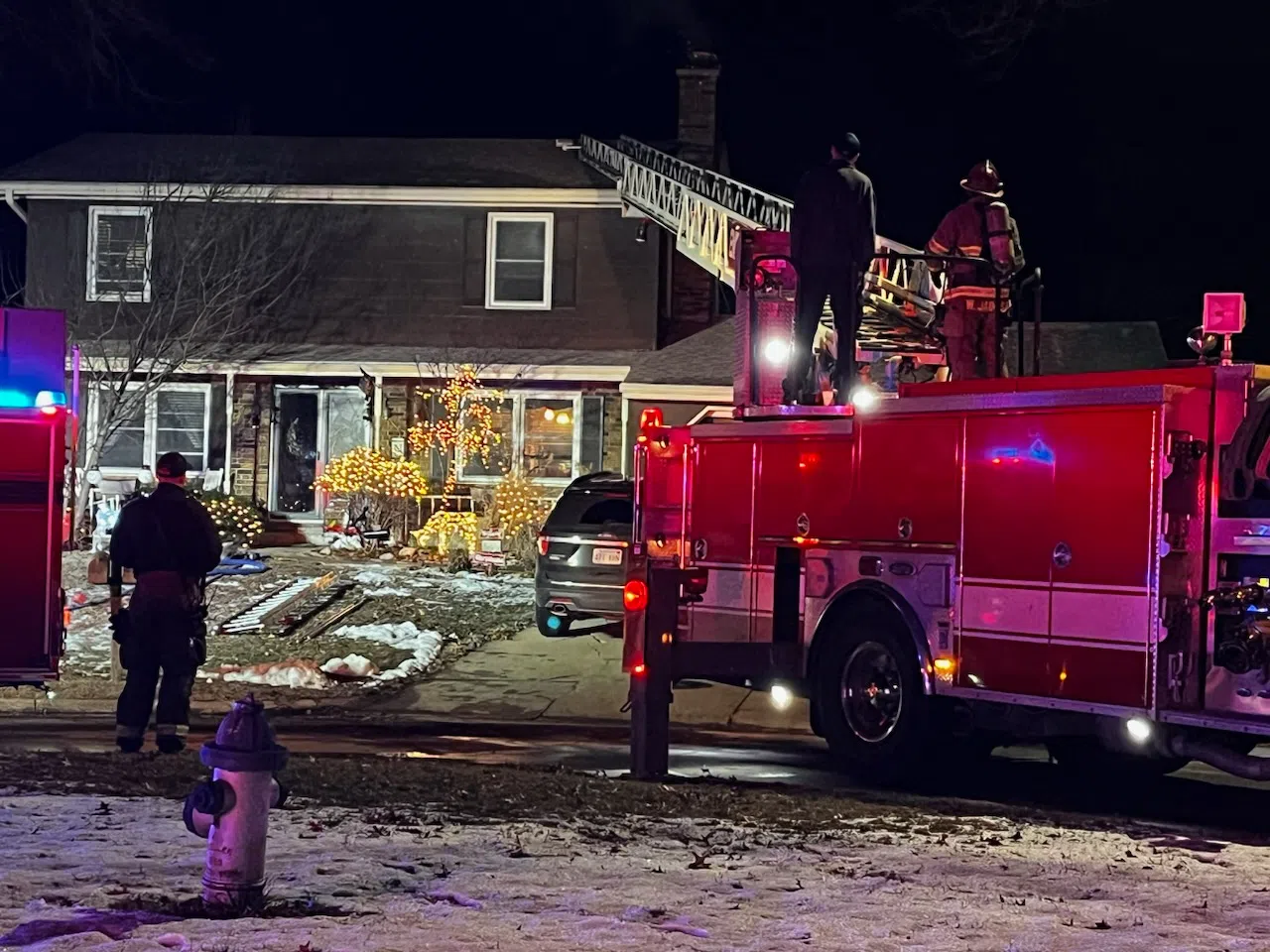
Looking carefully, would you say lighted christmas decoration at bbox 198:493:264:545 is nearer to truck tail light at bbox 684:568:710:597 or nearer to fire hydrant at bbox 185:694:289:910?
truck tail light at bbox 684:568:710:597

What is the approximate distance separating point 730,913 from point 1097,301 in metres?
31.6

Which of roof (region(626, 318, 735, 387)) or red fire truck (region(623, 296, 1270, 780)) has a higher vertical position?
roof (region(626, 318, 735, 387))

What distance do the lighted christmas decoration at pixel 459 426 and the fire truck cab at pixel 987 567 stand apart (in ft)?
42.6

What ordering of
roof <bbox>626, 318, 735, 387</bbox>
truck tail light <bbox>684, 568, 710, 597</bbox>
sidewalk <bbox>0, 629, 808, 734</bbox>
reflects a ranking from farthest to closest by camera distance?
roof <bbox>626, 318, 735, 387</bbox> < sidewalk <bbox>0, 629, 808, 734</bbox> < truck tail light <bbox>684, 568, 710, 597</bbox>

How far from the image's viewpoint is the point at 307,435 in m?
26.4

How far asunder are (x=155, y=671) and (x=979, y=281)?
5657mm

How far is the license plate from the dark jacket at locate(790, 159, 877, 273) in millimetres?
4911

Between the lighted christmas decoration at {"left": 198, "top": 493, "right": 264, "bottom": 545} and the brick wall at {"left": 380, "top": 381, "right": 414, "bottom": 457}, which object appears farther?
the brick wall at {"left": 380, "top": 381, "right": 414, "bottom": 457}

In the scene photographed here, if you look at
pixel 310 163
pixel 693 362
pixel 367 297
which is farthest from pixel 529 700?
pixel 310 163

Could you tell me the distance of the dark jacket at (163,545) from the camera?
33.3 feet

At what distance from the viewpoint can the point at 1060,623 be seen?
8758 mm

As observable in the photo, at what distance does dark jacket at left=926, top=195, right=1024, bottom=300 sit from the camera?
37.0ft

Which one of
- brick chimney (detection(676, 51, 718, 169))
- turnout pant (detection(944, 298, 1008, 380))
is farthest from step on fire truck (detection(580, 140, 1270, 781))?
brick chimney (detection(676, 51, 718, 169))

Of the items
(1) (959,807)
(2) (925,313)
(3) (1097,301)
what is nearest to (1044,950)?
(1) (959,807)
